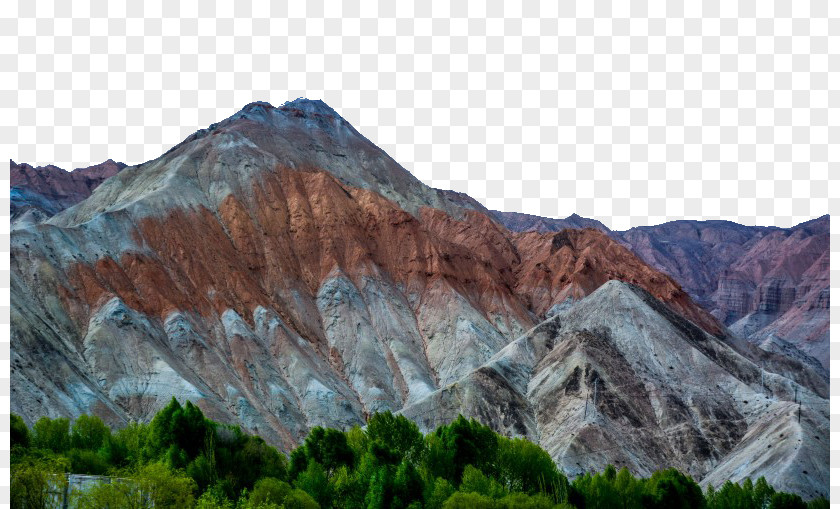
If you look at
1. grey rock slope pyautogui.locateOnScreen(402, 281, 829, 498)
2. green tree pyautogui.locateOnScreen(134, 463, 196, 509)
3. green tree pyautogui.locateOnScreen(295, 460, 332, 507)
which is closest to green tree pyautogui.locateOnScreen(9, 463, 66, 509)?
green tree pyautogui.locateOnScreen(134, 463, 196, 509)

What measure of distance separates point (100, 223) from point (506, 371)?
163ft

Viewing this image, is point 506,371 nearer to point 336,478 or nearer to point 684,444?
point 684,444

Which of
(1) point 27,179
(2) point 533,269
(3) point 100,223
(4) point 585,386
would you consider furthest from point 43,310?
(1) point 27,179

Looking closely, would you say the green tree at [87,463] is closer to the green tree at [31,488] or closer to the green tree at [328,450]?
the green tree at [328,450]

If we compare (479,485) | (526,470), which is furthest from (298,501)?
(526,470)

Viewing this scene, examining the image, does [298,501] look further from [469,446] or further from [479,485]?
[469,446]

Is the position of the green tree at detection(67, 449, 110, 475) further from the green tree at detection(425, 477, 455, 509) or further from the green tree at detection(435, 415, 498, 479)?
the green tree at detection(435, 415, 498, 479)

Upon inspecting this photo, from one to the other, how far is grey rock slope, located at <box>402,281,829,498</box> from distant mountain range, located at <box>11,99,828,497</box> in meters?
0.24

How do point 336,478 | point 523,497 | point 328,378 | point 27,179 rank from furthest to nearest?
point 27,179 → point 328,378 → point 336,478 → point 523,497

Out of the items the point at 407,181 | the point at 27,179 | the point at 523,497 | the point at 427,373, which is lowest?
the point at 523,497

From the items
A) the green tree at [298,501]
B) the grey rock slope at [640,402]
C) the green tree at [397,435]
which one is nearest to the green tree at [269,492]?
the green tree at [298,501]

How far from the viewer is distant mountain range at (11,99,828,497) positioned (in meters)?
81.4

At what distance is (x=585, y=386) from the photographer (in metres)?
87.1

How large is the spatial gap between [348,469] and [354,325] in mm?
50965
